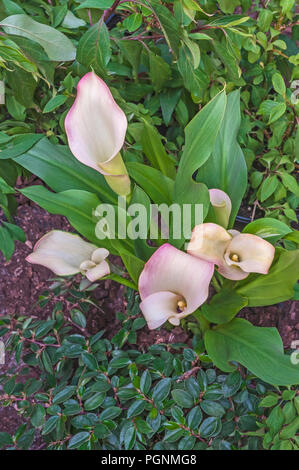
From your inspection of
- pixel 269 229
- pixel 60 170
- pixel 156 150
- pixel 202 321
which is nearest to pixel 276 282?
pixel 269 229

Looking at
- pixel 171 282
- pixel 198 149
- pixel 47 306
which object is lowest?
pixel 47 306

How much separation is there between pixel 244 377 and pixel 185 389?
0.42 ft

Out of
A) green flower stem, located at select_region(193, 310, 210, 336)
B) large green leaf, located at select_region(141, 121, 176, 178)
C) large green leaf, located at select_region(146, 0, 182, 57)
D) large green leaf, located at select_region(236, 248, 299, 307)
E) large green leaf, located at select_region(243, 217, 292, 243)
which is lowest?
green flower stem, located at select_region(193, 310, 210, 336)

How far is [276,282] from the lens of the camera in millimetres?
711

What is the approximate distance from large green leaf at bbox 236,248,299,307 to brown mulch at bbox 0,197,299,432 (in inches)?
8.1

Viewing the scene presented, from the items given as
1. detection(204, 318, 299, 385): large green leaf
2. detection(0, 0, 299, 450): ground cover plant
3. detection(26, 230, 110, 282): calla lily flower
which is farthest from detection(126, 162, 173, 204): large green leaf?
detection(204, 318, 299, 385): large green leaf

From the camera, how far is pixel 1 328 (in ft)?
2.85

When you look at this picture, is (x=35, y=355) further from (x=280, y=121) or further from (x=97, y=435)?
(x=280, y=121)

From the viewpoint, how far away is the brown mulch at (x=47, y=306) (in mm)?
929

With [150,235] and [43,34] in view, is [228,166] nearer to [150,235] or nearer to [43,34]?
[150,235]

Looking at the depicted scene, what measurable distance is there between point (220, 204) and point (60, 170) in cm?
30

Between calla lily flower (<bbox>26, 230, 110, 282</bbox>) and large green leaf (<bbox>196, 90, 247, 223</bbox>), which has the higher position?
large green leaf (<bbox>196, 90, 247, 223</bbox>)

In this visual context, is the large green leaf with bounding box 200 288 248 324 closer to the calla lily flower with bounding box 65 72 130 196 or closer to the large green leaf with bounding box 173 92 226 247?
the large green leaf with bounding box 173 92 226 247

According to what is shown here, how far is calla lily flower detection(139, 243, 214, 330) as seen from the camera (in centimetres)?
62
